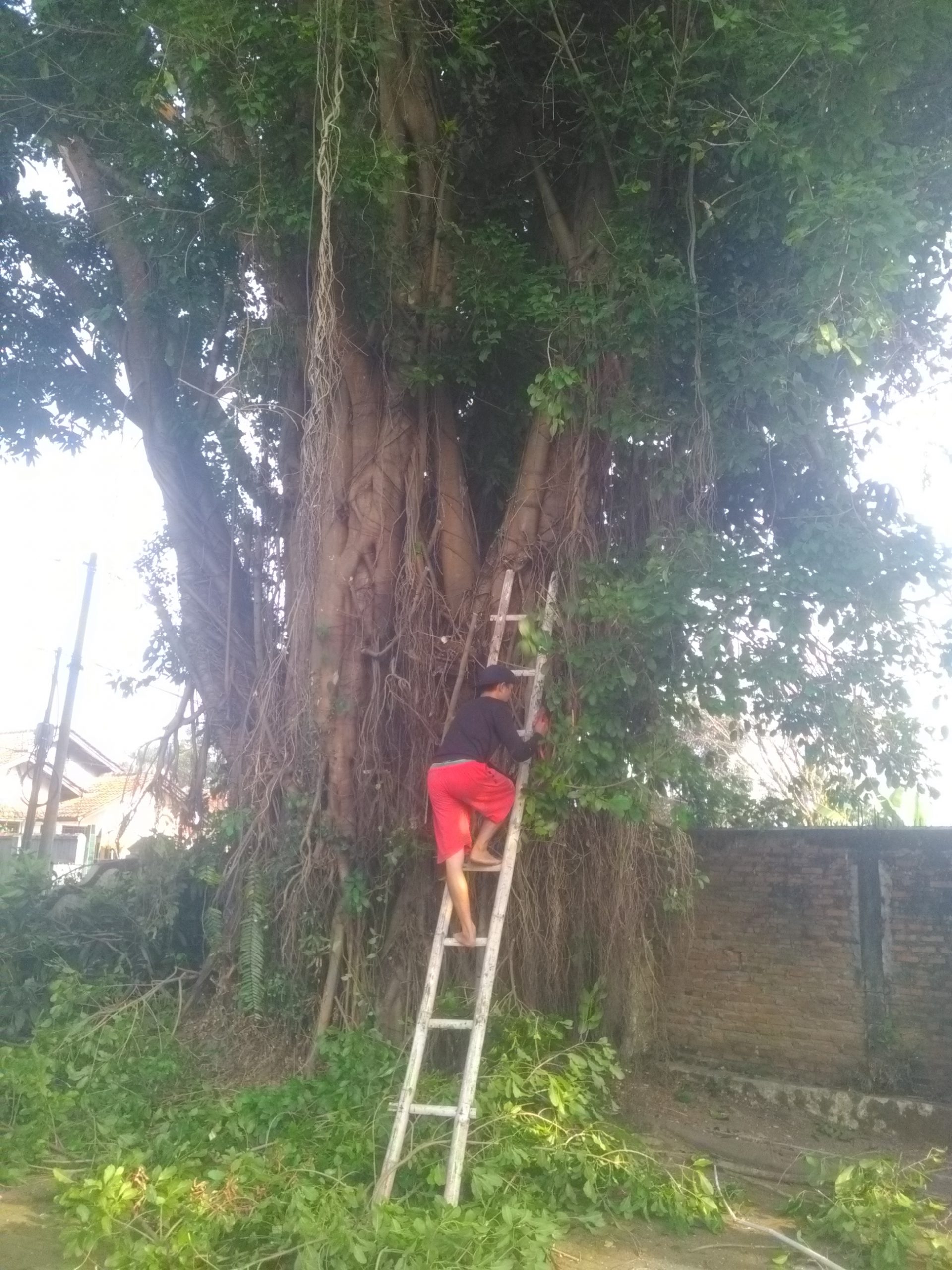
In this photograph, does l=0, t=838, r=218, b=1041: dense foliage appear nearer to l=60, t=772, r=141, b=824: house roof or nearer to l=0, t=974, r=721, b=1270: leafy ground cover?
l=0, t=974, r=721, b=1270: leafy ground cover

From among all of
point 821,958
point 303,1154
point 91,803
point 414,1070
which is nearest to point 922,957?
point 821,958

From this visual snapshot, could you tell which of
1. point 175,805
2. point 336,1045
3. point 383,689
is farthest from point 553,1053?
point 175,805

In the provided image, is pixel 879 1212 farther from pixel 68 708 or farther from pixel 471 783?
pixel 68 708

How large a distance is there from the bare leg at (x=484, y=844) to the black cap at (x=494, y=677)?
0.75 meters

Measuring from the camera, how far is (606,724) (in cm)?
625

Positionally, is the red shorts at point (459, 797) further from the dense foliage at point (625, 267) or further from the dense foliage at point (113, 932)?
the dense foliage at point (113, 932)

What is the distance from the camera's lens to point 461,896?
231 inches

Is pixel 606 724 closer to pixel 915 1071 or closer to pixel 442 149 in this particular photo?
pixel 915 1071

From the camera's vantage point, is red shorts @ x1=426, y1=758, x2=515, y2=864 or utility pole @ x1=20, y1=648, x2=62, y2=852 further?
utility pole @ x1=20, y1=648, x2=62, y2=852

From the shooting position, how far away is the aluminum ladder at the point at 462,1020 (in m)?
5.08

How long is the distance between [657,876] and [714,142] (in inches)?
178

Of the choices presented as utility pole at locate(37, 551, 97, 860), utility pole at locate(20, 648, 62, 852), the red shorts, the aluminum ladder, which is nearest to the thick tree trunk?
the red shorts

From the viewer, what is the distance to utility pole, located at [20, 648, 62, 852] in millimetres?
14742

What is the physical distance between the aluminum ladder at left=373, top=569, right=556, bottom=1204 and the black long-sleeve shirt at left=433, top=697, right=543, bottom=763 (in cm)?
16
